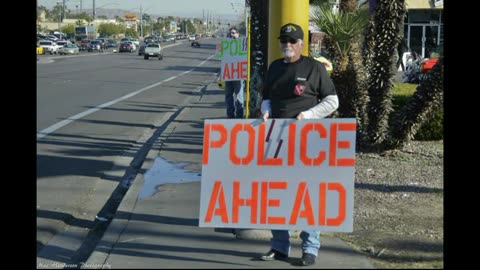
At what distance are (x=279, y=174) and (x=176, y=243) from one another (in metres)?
1.47

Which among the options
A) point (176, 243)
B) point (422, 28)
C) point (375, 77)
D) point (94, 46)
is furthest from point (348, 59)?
point (94, 46)

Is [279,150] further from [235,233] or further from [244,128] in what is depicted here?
[235,233]

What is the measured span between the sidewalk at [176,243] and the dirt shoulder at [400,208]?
0.93 ft

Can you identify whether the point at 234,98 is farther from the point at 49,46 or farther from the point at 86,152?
the point at 49,46

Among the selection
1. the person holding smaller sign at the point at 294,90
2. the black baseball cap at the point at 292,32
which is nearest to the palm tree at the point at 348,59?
the person holding smaller sign at the point at 294,90

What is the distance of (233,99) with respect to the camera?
51.4ft

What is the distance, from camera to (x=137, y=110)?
22.1 meters

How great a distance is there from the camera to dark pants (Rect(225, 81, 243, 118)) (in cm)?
1545

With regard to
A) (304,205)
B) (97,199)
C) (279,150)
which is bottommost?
(97,199)

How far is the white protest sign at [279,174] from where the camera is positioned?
6.04 m

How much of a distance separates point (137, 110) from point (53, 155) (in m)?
8.71

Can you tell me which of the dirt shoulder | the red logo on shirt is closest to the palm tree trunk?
the dirt shoulder

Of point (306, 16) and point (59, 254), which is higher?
point (306, 16)
